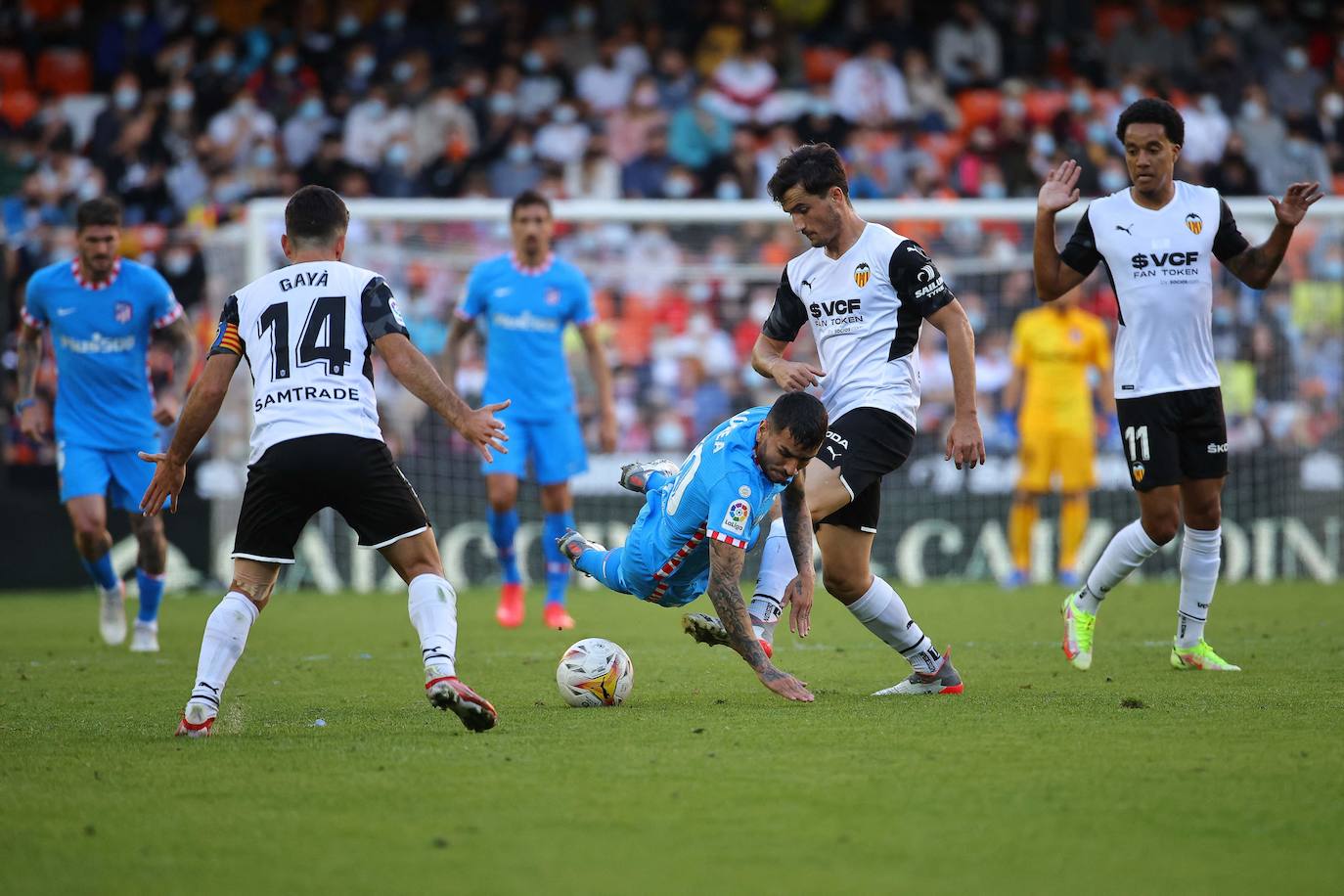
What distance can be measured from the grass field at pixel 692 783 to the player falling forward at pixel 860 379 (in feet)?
1.46

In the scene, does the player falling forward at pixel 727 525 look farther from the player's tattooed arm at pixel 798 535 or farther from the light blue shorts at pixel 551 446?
the light blue shorts at pixel 551 446

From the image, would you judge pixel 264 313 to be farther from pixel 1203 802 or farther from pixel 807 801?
pixel 1203 802

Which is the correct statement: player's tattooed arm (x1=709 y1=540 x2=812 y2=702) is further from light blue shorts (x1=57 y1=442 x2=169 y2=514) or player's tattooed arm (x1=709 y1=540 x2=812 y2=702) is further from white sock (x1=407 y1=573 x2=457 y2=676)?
light blue shorts (x1=57 y1=442 x2=169 y2=514)

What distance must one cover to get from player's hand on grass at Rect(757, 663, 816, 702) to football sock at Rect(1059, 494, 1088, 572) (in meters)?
9.15

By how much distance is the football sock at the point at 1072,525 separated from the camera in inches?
592

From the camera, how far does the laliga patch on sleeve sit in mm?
6309

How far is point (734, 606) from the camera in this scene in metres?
6.25

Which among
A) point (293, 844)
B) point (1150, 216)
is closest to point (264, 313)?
point (293, 844)

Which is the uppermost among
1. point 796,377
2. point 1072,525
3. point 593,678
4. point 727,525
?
point 796,377

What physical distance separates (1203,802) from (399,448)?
12.1m

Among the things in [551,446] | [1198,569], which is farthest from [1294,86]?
[1198,569]

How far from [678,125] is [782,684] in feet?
49.2

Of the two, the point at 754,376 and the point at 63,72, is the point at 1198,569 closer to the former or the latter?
the point at 754,376

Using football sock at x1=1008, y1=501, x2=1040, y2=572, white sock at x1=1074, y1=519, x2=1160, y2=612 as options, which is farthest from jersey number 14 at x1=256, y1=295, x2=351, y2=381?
football sock at x1=1008, y1=501, x2=1040, y2=572
